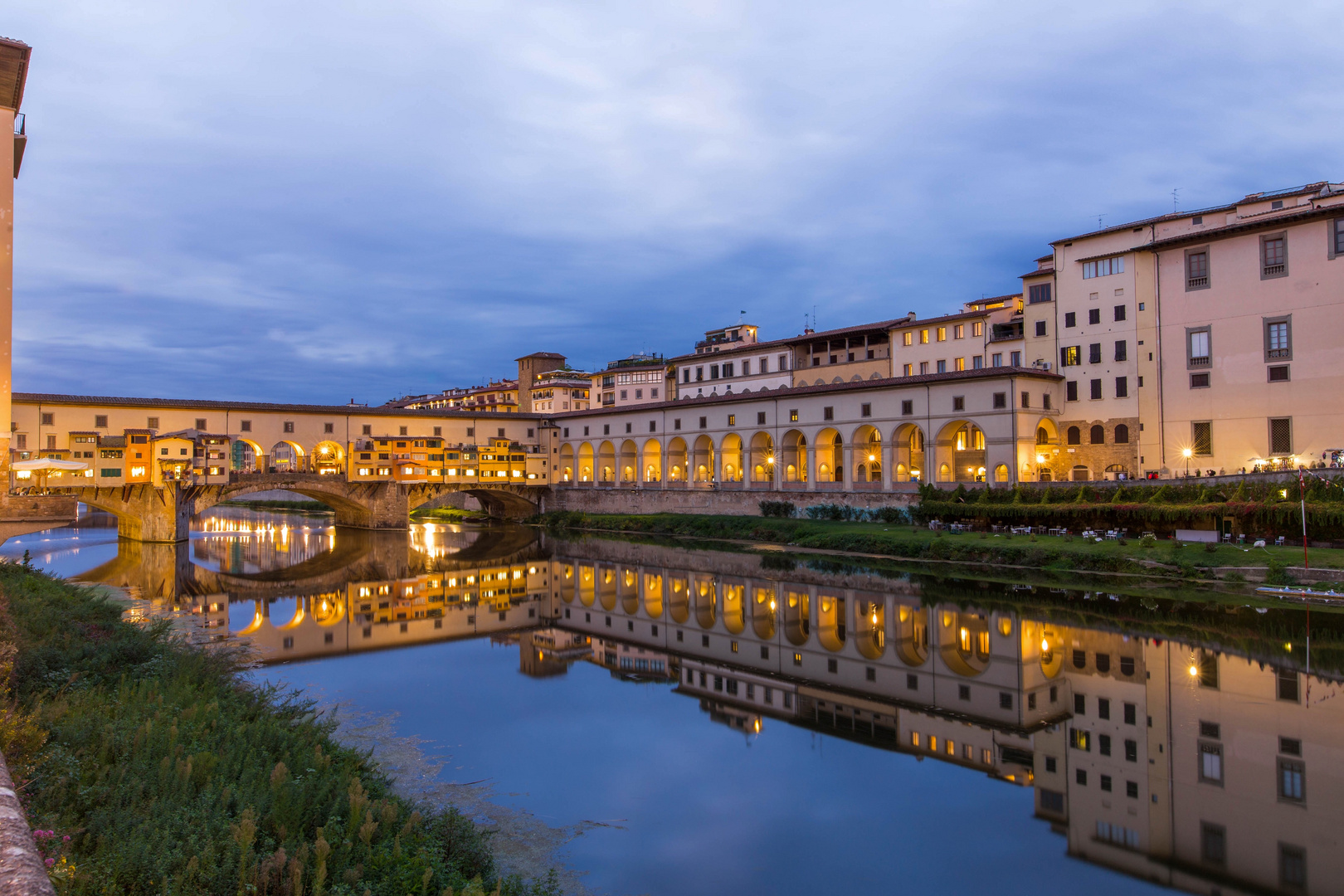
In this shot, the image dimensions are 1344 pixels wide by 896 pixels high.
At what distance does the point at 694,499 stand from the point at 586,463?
16.5m

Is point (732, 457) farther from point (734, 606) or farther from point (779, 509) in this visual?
point (734, 606)

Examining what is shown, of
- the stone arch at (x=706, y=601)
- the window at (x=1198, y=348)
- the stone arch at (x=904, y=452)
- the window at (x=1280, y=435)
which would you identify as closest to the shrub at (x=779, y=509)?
the stone arch at (x=904, y=452)

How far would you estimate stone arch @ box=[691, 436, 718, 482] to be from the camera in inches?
2329

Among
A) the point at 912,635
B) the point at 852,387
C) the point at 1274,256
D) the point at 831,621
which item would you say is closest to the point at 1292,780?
the point at 912,635

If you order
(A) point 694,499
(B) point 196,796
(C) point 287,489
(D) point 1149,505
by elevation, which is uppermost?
(C) point 287,489

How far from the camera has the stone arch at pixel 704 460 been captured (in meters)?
59.2

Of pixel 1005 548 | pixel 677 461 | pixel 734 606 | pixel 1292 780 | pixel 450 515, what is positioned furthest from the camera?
pixel 450 515

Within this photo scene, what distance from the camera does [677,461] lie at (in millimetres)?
63594

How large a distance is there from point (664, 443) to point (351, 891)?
5485cm

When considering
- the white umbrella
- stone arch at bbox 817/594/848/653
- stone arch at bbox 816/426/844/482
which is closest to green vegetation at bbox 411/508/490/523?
stone arch at bbox 816/426/844/482

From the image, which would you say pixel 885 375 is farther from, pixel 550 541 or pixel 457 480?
pixel 457 480

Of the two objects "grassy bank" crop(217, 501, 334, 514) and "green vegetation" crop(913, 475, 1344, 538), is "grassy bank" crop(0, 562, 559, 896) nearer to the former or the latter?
"green vegetation" crop(913, 475, 1344, 538)

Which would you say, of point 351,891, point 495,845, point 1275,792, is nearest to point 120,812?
point 351,891

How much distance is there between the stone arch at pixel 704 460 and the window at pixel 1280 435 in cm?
3243
